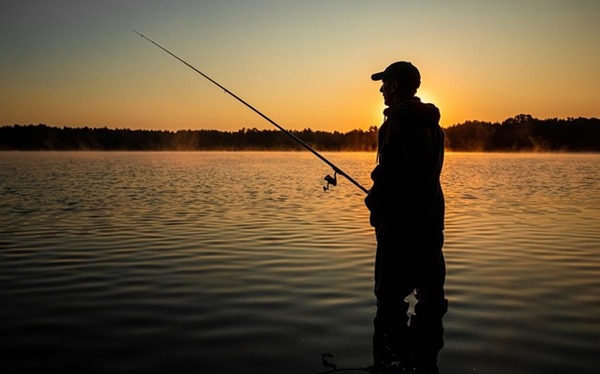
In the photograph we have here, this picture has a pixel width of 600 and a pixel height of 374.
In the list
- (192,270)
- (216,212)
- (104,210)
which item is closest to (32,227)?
(104,210)

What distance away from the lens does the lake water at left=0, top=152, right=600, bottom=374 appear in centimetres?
516

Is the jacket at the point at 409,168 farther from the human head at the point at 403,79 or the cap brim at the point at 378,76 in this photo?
the cap brim at the point at 378,76

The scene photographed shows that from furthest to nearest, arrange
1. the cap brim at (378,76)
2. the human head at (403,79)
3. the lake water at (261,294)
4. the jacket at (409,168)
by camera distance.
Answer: the cap brim at (378,76) → the human head at (403,79) → the lake water at (261,294) → the jacket at (409,168)

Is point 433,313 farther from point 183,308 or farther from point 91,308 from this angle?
point 91,308

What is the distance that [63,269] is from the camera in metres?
9.16

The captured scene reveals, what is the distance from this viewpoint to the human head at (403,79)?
208 inches

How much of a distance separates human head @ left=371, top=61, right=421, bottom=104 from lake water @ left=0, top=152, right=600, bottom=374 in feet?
7.84

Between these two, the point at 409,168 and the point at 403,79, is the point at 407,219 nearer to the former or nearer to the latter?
the point at 409,168

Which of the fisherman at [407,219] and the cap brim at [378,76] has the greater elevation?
the cap brim at [378,76]

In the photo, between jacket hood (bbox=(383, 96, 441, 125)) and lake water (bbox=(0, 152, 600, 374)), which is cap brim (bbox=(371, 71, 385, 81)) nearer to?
jacket hood (bbox=(383, 96, 441, 125))

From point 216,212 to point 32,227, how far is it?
5656 millimetres

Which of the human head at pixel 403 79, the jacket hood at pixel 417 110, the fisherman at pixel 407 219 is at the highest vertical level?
the human head at pixel 403 79

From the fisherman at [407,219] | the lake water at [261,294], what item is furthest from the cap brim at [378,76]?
the lake water at [261,294]

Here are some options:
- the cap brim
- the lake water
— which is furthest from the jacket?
the lake water
